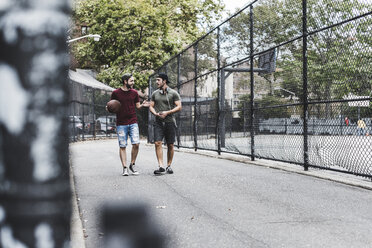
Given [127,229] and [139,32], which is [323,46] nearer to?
[127,229]

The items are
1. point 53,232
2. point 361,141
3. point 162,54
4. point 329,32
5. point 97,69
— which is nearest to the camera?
point 53,232

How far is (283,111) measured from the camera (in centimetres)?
855

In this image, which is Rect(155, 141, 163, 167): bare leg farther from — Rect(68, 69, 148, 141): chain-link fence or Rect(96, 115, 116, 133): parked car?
Rect(96, 115, 116, 133): parked car

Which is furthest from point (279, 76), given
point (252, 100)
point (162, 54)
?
point (162, 54)

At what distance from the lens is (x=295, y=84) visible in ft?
26.2

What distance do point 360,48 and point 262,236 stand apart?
11.3ft

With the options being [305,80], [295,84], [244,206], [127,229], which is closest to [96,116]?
[295,84]

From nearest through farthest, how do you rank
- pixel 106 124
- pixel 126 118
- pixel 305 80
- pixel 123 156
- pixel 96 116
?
1. pixel 305 80
2. pixel 123 156
3. pixel 126 118
4. pixel 96 116
5. pixel 106 124

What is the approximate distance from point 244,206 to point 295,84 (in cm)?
374

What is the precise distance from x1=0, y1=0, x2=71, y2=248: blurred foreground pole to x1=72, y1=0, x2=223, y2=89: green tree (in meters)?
27.6

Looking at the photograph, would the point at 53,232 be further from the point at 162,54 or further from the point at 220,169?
the point at 162,54

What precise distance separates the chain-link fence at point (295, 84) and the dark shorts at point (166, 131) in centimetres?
203

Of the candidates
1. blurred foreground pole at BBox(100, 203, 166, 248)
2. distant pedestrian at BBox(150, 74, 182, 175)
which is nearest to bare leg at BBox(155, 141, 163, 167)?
distant pedestrian at BBox(150, 74, 182, 175)

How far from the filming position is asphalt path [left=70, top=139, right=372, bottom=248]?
3537 mm
